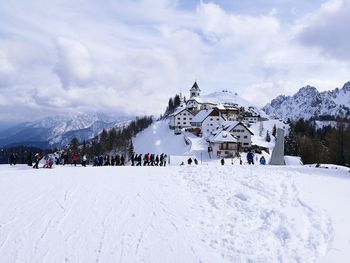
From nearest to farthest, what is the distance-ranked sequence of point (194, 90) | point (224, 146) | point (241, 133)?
point (224, 146)
point (241, 133)
point (194, 90)

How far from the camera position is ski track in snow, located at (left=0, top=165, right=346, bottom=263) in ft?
36.7

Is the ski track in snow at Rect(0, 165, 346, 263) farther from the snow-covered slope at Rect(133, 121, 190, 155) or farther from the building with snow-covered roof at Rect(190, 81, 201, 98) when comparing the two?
the building with snow-covered roof at Rect(190, 81, 201, 98)

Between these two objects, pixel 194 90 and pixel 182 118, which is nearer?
pixel 182 118

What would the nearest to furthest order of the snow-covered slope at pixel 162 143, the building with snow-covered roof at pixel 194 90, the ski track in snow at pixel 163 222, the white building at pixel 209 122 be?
1. the ski track in snow at pixel 163 222
2. the snow-covered slope at pixel 162 143
3. the white building at pixel 209 122
4. the building with snow-covered roof at pixel 194 90

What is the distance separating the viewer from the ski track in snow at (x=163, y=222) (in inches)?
441

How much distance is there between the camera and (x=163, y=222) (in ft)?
45.6

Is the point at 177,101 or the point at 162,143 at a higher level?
the point at 177,101

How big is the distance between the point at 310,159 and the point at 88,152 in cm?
7457

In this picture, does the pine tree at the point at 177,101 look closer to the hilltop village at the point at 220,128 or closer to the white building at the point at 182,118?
the hilltop village at the point at 220,128

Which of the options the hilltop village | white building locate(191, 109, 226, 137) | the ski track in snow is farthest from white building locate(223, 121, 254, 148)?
the ski track in snow

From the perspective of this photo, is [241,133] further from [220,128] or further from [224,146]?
[224,146]

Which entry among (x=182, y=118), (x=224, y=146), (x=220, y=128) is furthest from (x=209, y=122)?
(x=224, y=146)

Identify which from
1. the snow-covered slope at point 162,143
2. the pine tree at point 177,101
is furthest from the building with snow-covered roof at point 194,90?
the snow-covered slope at point 162,143

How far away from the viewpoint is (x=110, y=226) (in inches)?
535
